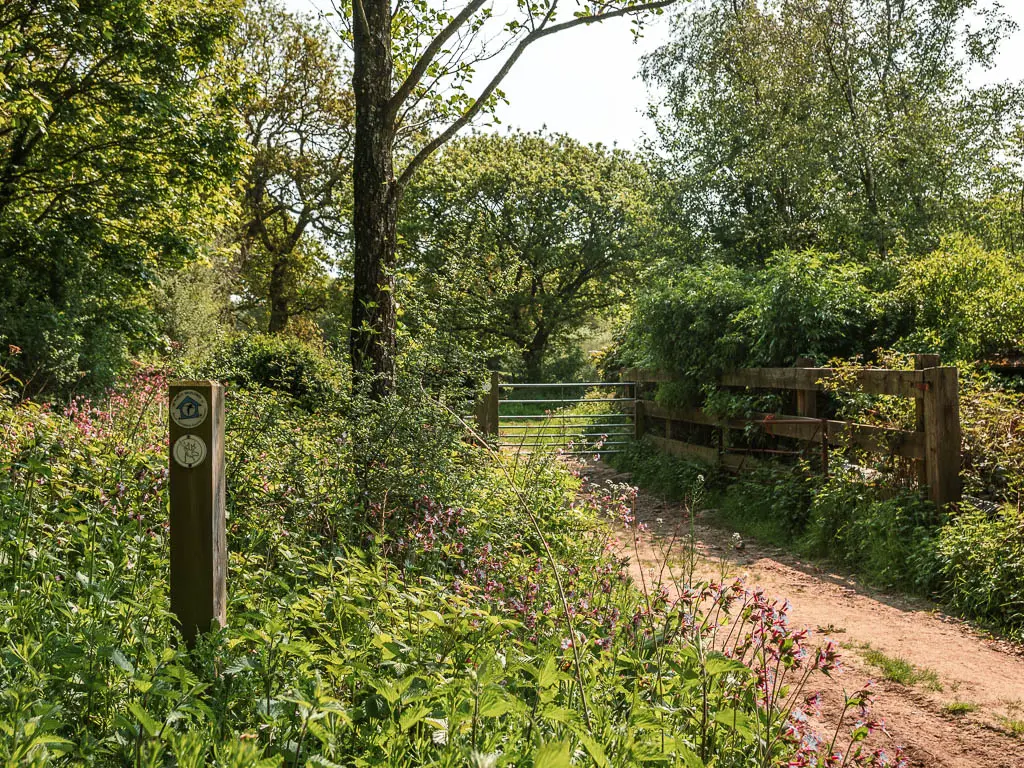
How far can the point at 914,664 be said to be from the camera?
4.62m

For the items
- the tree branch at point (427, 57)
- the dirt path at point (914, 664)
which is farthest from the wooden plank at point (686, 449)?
the tree branch at point (427, 57)

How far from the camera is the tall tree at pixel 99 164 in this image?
11195 millimetres

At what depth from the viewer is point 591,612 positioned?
386 centimetres

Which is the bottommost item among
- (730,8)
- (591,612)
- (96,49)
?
(591,612)

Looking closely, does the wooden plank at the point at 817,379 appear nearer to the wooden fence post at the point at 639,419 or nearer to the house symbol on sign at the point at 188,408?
the wooden fence post at the point at 639,419

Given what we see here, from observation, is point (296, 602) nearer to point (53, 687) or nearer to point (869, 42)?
point (53, 687)

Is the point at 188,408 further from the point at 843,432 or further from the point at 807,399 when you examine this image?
the point at 807,399

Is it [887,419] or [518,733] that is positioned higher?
[887,419]

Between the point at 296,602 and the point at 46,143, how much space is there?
487 inches

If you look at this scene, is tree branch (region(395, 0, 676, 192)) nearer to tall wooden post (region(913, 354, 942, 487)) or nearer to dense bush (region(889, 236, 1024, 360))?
tall wooden post (region(913, 354, 942, 487))

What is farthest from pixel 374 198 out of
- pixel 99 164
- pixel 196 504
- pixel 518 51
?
pixel 99 164

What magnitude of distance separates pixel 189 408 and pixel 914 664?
4.39m

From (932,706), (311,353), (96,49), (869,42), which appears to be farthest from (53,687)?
(869,42)

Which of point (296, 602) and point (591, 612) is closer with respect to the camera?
point (296, 602)
